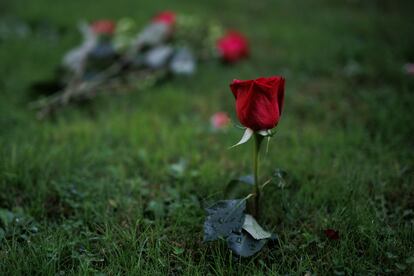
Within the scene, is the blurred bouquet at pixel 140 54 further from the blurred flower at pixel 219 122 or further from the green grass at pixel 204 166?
the blurred flower at pixel 219 122

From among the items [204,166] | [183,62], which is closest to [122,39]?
[183,62]

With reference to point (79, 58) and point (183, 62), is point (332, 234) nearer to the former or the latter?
point (183, 62)

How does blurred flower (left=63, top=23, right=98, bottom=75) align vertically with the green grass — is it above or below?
above

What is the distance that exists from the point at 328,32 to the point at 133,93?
204 cm

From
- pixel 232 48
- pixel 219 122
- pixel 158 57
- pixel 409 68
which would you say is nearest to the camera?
pixel 219 122

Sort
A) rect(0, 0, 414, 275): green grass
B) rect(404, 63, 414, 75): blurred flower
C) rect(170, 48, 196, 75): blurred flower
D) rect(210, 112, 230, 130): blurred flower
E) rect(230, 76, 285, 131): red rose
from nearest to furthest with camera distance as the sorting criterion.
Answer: rect(230, 76, 285, 131): red rose → rect(0, 0, 414, 275): green grass → rect(210, 112, 230, 130): blurred flower → rect(404, 63, 414, 75): blurred flower → rect(170, 48, 196, 75): blurred flower

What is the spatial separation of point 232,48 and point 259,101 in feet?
6.51

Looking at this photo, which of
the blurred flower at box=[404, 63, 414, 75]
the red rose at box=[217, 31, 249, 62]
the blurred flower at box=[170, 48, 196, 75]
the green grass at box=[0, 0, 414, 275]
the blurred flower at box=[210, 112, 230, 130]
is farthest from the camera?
the red rose at box=[217, 31, 249, 62]

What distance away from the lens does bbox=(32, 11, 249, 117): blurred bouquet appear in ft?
9.77

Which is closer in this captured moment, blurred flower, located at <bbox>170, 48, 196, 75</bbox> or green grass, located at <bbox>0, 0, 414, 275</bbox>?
green grass, located at <bbox>0, 0, 414, 275</bbox>

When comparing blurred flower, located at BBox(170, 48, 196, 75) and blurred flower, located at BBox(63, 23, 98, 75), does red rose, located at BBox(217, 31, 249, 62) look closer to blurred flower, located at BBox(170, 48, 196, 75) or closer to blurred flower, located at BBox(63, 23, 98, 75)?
blurred flower, located at BBox(170, 48, 196, 75)

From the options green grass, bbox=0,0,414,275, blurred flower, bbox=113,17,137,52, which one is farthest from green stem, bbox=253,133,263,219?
blurred flower, bbox=113,17,137,52

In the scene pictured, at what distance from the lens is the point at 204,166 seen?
2002 mm

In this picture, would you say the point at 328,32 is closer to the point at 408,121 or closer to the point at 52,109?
the point at 408,121
